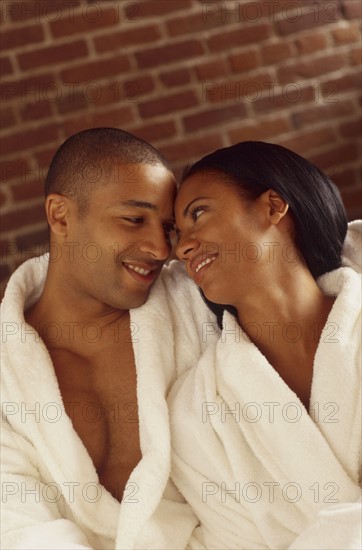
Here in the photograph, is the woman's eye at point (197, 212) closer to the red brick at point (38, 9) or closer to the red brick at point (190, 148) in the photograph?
the red brick at point (190, 148)

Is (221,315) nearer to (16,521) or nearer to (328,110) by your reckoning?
(16,521)

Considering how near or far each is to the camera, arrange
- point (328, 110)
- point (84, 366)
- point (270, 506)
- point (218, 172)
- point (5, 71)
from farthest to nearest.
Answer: point (328, 110), point (5, 71), point (84, 366), point (218, 172), point (270, 506)

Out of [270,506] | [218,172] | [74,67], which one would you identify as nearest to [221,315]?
[218,172]

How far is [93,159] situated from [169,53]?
0.65 metres

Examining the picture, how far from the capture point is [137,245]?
1.56 m

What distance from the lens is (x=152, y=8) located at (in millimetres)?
2139

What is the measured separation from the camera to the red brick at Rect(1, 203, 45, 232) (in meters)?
2.12

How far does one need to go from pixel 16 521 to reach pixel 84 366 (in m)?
0.37

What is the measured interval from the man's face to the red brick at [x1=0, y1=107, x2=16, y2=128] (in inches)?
24.3

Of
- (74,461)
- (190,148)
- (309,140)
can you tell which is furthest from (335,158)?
(74,461)

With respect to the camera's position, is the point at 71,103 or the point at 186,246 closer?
the point at 186,246

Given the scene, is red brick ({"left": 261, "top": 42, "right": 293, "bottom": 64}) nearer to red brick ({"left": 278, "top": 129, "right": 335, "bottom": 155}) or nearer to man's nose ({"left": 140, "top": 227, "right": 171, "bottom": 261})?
red brick ({"left": 278, "top": 129, "right": 335, "bottom": 155})

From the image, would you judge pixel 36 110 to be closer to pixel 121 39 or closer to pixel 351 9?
pixel 121 39

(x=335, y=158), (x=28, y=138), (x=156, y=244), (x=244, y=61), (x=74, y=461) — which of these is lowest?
(x=74, y=461)
